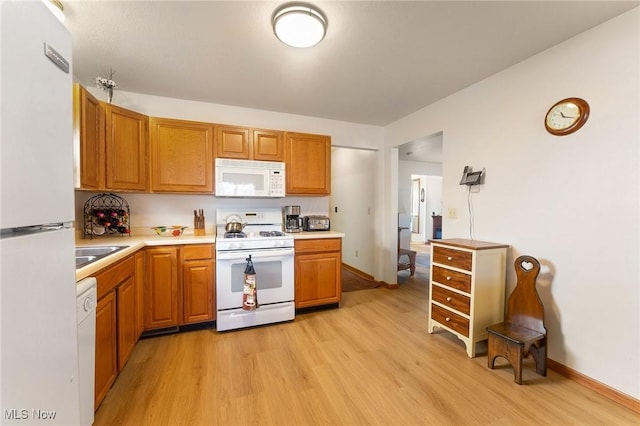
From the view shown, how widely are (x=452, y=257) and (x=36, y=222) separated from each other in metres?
2.55

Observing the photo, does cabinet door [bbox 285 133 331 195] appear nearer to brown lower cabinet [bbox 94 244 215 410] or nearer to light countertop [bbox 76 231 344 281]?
light countertop [bbox 76 231 344 281]

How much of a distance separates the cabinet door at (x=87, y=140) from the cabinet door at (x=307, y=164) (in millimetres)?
1735

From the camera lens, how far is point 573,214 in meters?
1.86

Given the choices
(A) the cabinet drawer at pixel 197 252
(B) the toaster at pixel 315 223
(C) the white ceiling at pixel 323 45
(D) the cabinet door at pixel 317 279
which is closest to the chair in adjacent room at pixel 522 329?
(D) the cabinet door at pixel 317 279

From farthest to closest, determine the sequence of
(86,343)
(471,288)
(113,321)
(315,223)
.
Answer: (315,223), (471,288), (113,321), (86,343)

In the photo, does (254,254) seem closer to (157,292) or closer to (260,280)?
(260,280)

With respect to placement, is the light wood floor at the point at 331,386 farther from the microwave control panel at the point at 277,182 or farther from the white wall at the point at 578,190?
the microwave control panel at the point at 277,182

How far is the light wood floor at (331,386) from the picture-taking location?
58.7 inches

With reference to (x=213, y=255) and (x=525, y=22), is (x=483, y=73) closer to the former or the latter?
(x=525, y=22)

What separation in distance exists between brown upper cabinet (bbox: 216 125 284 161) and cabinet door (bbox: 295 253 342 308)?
1.25 m

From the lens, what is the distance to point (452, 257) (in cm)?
227

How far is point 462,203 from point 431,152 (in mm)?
2782

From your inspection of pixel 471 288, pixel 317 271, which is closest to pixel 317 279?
A: pixel 317 271

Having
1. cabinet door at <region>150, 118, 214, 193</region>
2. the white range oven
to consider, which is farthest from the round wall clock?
cabinet door at <region>150, 118, 214, 193</region>
